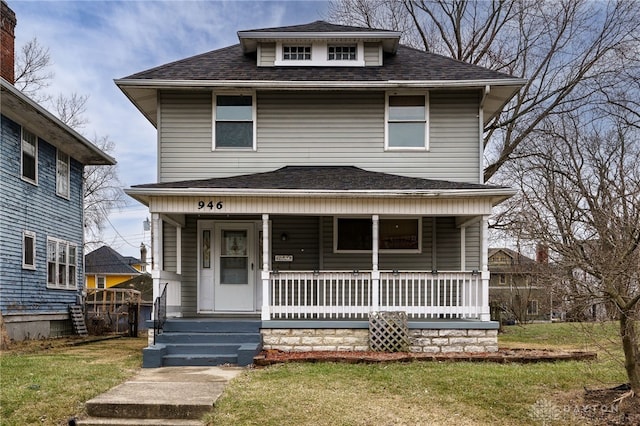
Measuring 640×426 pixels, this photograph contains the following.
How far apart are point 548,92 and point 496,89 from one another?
785 cm

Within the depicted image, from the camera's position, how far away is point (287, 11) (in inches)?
665

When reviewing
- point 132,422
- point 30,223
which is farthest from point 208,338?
point 30,223

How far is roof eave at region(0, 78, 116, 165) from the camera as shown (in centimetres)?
1199

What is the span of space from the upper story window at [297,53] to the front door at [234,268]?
161 inches

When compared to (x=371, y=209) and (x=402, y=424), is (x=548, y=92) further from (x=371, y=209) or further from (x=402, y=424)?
(x=402, y=424)

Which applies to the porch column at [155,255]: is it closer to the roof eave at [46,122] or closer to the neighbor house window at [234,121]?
the neighbor house window at [234,121]

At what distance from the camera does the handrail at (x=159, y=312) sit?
9773 mm

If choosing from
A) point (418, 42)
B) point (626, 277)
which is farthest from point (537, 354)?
point (418, 42)

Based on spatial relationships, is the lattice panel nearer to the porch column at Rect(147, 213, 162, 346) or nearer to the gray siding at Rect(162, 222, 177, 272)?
the porch column at Rect(147, 213, 162, 346)

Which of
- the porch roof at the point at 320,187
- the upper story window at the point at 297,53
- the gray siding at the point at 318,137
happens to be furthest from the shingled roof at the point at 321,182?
the upper story window at the point at 297,53

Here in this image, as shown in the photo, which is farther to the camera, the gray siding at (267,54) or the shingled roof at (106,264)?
the shingled roof at (106,264)

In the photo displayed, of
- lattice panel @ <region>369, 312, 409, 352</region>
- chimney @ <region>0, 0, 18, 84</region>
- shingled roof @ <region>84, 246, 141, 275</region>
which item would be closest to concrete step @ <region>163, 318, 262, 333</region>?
lattice panel @ <region>369, 312, 409, 352</region>

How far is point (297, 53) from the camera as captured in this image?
42.8 ft

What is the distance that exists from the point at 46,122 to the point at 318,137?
23.0 ft
